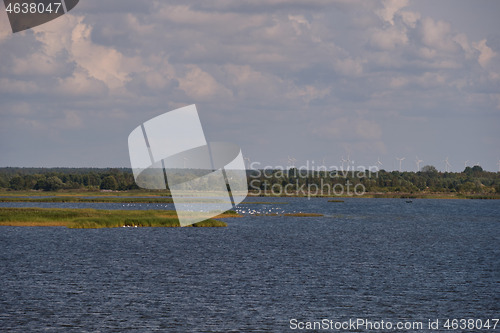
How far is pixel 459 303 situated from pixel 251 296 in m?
14.6

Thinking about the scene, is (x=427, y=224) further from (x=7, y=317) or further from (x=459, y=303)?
(x=7, y=317)

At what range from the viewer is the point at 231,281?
172ft

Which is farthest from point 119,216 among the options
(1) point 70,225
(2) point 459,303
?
(2) point 459,303

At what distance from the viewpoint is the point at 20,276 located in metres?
53.2

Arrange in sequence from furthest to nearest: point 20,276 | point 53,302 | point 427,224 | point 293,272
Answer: point 427,224, point 293,272, point 20,276, point 53,302

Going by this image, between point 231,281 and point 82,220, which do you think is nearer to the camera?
point 231,281

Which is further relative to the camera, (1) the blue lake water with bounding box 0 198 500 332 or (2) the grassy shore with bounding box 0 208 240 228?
(2) the grassy shore with bounding box 0 208 240 228

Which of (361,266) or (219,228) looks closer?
(361,266)

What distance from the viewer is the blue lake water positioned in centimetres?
3938

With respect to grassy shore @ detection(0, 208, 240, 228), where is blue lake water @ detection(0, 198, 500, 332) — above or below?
below

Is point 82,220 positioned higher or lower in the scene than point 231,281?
higher

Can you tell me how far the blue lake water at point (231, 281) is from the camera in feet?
129

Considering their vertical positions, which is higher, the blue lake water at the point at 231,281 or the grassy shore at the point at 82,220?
the grassy shore at the point at 82,220

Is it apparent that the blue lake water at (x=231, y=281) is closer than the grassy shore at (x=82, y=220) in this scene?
Yes
